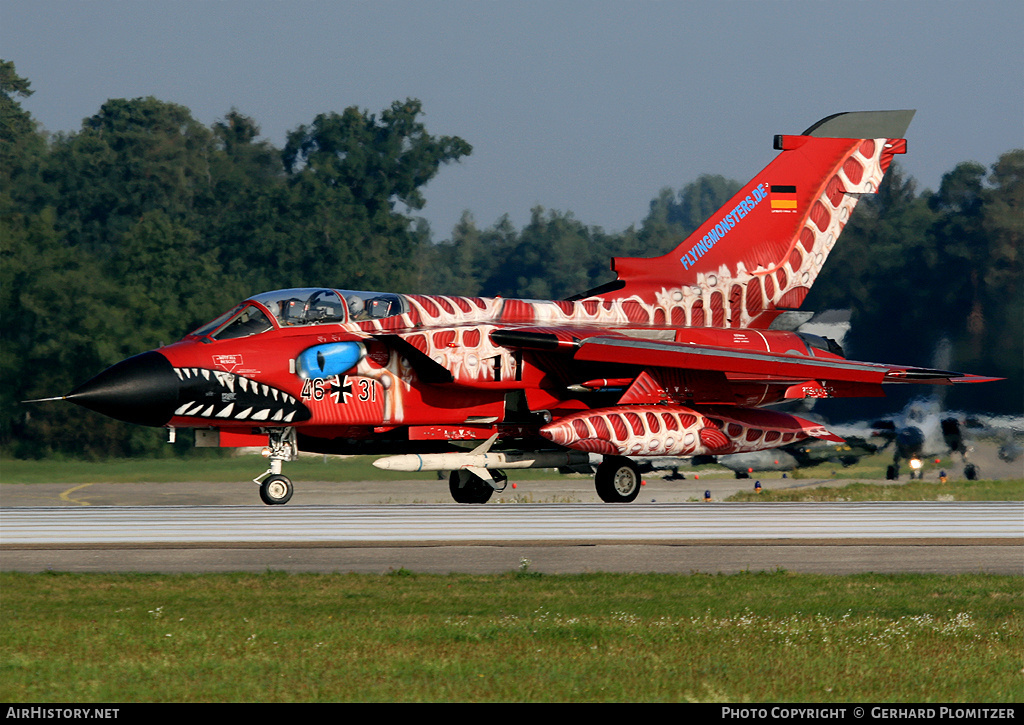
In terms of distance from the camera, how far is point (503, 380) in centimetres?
1595

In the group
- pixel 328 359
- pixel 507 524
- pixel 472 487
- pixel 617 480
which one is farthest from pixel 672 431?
pixel 328 359

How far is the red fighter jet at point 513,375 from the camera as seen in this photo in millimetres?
14867

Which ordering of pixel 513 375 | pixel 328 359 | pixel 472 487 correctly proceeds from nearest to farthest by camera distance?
pixel 328 359, pixel 513 375, pixel 472 487

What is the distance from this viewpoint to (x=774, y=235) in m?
18.8

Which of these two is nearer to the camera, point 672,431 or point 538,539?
point 538,539

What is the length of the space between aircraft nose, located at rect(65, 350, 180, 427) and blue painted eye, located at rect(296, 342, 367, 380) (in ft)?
5.13

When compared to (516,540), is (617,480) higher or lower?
higher

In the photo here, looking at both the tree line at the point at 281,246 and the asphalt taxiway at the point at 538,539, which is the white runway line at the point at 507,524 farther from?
the tree line at the point at 281,246

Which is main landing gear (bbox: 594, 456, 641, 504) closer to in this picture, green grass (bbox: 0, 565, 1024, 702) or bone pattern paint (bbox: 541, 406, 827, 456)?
bone pattern paint (bbox: 541, 406, 827, 456)

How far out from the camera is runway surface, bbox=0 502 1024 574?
9984 mm

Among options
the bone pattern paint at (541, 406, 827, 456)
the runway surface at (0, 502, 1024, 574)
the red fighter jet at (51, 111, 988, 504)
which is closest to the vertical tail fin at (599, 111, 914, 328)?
the red fighter jet at (51, 111, 988, 504)

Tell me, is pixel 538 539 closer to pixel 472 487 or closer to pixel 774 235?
pixel 472 487

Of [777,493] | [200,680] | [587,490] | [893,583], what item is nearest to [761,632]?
[893,583]

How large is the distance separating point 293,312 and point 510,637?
925 cm
